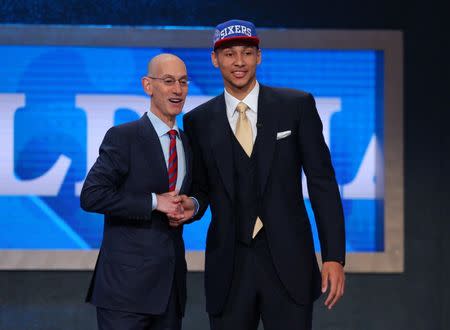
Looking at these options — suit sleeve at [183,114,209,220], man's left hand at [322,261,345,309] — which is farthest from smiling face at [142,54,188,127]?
man's left hand at [322,261,345,309]

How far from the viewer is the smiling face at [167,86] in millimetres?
2566

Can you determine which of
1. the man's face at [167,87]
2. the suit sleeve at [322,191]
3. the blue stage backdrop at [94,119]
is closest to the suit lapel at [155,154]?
the man's face at [167,87]

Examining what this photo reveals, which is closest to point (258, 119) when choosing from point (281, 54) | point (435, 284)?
point (281, 54)

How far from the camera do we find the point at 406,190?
4688 mm

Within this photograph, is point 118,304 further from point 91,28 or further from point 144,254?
point 91,28

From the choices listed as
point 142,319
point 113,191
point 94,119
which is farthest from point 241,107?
point 94,119

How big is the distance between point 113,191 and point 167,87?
1.35ft

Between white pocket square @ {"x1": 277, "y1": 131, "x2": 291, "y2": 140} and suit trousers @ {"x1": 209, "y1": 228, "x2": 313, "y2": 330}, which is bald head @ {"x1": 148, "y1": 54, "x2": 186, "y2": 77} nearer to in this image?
white pocket square @ {"x1": 277, "y1": 131, "x2": 291, "y2": 140}

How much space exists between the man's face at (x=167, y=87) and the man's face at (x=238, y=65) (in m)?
0.16

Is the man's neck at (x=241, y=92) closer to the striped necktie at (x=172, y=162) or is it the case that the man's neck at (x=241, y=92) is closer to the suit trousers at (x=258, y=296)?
the striped necktie at (x=172, y=162)

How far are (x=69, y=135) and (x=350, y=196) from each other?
1.78 metres

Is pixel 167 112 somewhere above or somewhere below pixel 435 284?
above

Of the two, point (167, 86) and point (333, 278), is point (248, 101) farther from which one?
point (333, 278)

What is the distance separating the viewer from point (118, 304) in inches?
96.8
